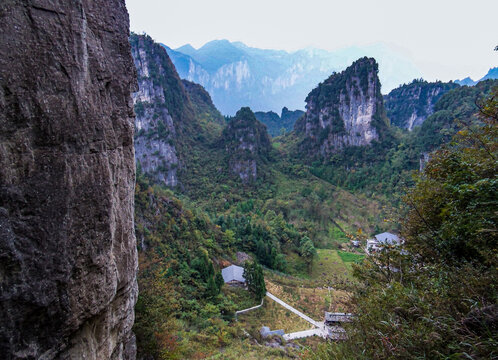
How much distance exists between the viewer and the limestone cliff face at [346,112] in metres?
58.4

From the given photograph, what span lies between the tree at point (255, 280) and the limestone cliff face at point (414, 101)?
7669cm

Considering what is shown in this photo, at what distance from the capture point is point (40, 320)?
2.92 meters

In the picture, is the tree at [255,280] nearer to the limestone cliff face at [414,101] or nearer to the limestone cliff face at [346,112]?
the limestone cliff face at [346,112]

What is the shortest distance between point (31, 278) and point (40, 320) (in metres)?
0.56

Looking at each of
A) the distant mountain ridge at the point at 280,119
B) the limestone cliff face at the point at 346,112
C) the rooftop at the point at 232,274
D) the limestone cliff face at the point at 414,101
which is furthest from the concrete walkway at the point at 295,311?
the distant mountain ridge at the point at 280,119

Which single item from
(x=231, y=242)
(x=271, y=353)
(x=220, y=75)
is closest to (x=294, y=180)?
(x=231, y=242)

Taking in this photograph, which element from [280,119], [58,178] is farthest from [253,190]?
[280,119]

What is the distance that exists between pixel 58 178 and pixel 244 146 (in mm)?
58131

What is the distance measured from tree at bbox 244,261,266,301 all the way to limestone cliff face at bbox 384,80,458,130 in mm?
76693

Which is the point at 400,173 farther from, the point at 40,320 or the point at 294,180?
the point at 40,320

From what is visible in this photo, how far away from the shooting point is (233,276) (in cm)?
2267

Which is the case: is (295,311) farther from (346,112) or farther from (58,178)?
(346,112)

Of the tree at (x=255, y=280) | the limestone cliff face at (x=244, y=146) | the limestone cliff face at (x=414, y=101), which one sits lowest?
the tree at (x=255, y=280)

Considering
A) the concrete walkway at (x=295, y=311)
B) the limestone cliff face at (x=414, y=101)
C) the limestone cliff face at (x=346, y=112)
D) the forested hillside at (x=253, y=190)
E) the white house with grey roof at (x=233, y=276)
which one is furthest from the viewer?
the limestone cliff face at (x=414, y=101)
